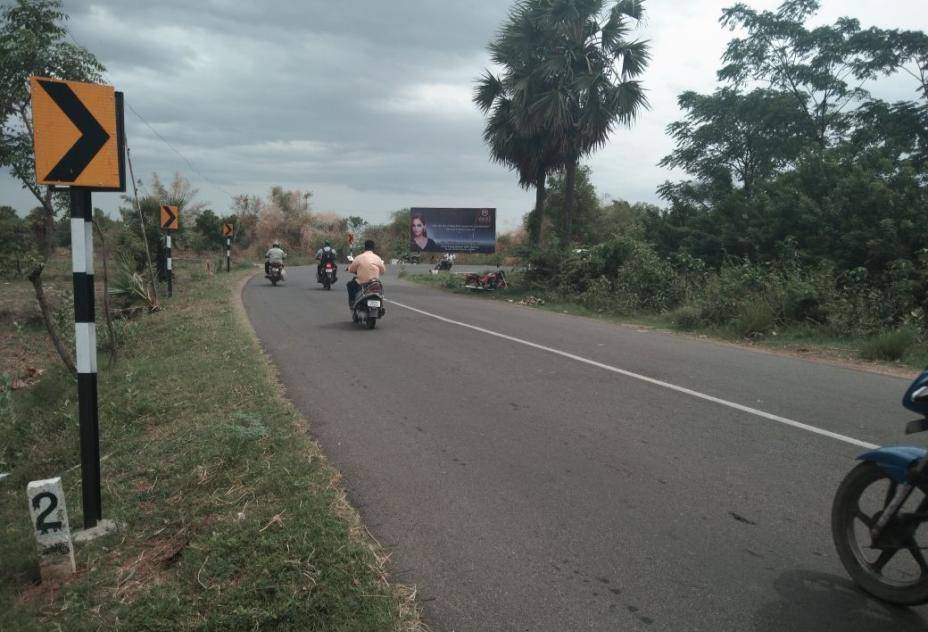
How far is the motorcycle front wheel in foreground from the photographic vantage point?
3.30m

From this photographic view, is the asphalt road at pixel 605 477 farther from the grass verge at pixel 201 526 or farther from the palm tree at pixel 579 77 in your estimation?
the palm tree at pixel 579 77

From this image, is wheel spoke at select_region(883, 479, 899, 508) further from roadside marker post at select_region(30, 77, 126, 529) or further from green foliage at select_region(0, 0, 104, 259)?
green foliage at select_region(0, 0, 104, 259)

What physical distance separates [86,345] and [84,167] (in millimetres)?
1117

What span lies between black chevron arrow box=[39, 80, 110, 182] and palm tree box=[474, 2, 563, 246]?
20.3m

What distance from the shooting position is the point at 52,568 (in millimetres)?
3848

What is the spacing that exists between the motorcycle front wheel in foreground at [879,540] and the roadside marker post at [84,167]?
178 inches

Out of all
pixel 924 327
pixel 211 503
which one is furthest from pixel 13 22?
pixel 924 327

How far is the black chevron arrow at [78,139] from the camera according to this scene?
4.06 meters

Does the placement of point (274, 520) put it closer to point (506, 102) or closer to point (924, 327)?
point (924, 327)

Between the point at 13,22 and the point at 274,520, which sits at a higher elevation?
the point at 13,22

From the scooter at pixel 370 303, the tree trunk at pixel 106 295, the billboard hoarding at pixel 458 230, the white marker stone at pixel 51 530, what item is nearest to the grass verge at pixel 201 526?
the white marker stone at pixel 51 530

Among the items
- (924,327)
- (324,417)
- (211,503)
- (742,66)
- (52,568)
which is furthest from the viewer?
(742,66)

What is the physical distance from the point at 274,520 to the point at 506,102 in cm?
2372

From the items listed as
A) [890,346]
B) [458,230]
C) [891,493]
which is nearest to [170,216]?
[458,230]
